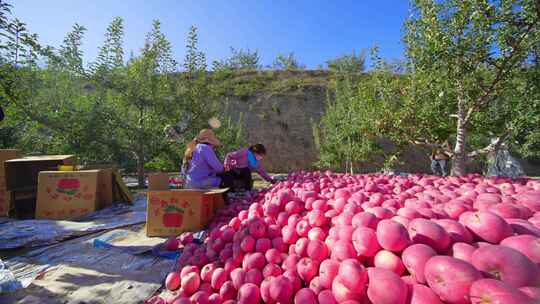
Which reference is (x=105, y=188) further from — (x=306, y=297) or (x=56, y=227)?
(x=306, y=297)

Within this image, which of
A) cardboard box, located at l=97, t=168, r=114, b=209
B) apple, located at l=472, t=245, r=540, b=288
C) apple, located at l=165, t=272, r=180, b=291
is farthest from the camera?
cardboard box, located at l=97, t=168, r=114, b=209

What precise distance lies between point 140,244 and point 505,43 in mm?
5384

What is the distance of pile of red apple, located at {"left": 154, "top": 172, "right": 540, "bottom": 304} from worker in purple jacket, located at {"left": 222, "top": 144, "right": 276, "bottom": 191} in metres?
2.42

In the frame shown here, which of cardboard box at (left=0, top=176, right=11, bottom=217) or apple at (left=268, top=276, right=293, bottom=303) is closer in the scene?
apple at (left=268, top=276, right=293, bottom=303)

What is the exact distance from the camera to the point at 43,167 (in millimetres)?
4496

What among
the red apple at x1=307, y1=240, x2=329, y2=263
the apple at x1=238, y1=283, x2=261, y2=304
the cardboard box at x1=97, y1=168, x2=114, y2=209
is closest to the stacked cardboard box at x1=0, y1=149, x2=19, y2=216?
the cardboard box at x1=97, y1=168, x2=114, y2=209

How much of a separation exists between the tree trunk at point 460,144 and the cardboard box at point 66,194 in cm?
611

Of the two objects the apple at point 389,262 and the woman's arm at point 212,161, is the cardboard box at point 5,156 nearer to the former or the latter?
the woman's arm at point 212,161

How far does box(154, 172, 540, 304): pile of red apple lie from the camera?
2.99 ft

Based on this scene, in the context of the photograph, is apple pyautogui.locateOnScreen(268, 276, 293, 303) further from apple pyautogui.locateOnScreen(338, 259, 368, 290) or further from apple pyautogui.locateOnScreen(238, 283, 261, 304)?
apple pyautogui.locateOnScreen(338, 259, 368, 290)

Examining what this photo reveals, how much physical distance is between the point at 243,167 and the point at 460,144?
380cm

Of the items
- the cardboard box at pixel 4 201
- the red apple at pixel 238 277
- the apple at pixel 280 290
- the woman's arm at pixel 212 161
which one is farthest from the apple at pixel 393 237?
the cardboard box at pixel 4 201

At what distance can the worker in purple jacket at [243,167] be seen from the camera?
4.63 metres

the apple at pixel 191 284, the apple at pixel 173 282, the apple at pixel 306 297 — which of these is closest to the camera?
the apple at pixel 306 297
